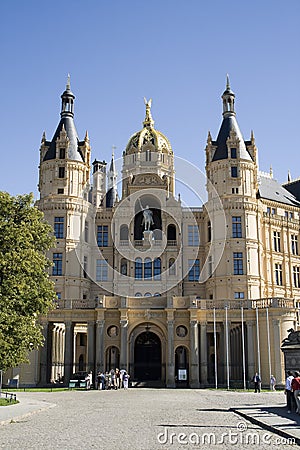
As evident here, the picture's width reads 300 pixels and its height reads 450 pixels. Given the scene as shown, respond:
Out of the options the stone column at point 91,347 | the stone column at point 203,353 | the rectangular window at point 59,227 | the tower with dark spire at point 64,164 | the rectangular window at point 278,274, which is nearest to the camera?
the stone column at point 203,353

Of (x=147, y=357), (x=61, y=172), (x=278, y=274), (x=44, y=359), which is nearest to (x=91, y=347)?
(x=44, y=359)

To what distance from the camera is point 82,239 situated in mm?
67812

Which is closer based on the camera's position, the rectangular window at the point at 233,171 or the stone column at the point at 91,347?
the stone column at the point at 91,347

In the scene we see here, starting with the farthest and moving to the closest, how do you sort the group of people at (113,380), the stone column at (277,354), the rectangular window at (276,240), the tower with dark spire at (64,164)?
the rectangular window at (276,240) < the tower with dark spire at (64,164) < the stone column at (277,354) < the group of people at (113,380)

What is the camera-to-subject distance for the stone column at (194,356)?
5450 cm

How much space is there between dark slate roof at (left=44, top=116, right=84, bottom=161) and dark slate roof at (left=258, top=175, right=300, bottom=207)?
82.2 feet

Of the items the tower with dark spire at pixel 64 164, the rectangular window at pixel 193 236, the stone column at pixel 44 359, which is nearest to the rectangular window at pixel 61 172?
the tower with dark spire at pixel 64 164

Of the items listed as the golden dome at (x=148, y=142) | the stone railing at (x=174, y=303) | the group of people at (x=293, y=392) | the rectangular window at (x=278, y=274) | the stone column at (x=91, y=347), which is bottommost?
the group of people at (x=293, y=392)

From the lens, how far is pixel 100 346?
55906 mm

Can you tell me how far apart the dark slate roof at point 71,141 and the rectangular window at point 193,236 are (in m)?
16.7

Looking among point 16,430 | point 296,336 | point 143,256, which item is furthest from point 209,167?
point 16,430

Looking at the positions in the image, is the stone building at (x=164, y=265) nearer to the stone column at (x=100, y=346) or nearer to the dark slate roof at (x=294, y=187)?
the stone column at (x=100, y=346)

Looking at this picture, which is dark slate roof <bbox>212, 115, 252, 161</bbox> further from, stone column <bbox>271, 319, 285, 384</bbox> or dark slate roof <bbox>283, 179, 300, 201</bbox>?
stone column <bbox>271, 319, 285, 384</bbox>

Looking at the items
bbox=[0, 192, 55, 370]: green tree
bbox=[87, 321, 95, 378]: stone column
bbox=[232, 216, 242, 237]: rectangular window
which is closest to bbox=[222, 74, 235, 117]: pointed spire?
bbox=[232, 216, 242, 237]: rectangular window
